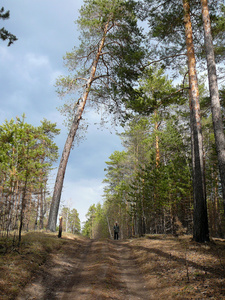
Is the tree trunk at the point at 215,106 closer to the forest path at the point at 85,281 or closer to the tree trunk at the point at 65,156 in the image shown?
the forest path at the point at 85,281

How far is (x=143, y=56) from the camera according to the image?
12.1 m

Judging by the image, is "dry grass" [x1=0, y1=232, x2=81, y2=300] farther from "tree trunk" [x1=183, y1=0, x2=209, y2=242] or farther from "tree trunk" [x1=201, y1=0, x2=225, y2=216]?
"tree trunk" [x1=201, y1=0, x2=225, y2=216]

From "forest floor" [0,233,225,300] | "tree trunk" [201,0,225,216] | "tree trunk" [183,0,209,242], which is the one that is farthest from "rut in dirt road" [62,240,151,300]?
"tree trunk" [201,0,225,216]

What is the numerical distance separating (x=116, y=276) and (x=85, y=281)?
47.4 inches

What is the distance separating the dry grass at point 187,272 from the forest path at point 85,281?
432mm

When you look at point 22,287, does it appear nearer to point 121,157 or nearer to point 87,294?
point 87,294

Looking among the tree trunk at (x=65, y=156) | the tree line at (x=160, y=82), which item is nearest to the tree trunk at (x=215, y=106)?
the tree line at (x=160, y=82)

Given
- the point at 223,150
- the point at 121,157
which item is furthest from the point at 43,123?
the point at 223,150

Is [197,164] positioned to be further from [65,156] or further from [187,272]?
[65,156]

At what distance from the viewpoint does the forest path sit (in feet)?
16.7

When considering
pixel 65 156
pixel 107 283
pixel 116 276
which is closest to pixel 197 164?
pixel 116 276

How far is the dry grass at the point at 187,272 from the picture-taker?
455 cm

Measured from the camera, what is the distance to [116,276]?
6.66m

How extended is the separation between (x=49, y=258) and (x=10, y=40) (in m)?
7.88
